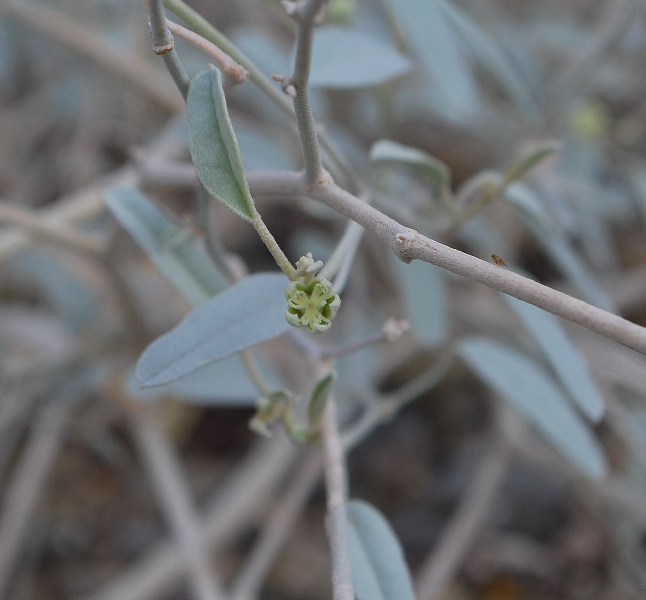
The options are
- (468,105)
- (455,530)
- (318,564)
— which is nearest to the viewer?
(468,105)

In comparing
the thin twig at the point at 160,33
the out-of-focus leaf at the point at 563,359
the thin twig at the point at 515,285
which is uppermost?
the thin twig at the point at 160,33

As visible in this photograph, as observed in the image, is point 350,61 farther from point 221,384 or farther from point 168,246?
point 221,384

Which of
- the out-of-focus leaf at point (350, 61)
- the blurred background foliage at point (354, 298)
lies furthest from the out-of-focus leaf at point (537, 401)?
the out-of-focus leaf at point (350, 61)

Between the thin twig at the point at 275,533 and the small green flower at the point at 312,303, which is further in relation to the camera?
the thin twig at the point at 275,533

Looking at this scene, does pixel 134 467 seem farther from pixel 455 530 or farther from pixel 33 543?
pixel 455 530

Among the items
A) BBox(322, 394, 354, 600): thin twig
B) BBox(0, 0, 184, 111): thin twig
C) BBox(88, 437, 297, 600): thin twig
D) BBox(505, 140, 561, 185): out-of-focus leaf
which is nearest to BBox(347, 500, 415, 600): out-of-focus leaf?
BBox(322, 394, 354, 600): thin twig

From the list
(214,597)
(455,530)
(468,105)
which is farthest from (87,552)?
(468,105)

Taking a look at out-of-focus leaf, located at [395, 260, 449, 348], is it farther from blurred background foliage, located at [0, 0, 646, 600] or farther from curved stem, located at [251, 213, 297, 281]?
curved stem, located at [251, 213, 297, 281]

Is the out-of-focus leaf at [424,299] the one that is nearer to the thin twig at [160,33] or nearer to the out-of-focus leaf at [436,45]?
the out-of-focus leaf at [436,45]
